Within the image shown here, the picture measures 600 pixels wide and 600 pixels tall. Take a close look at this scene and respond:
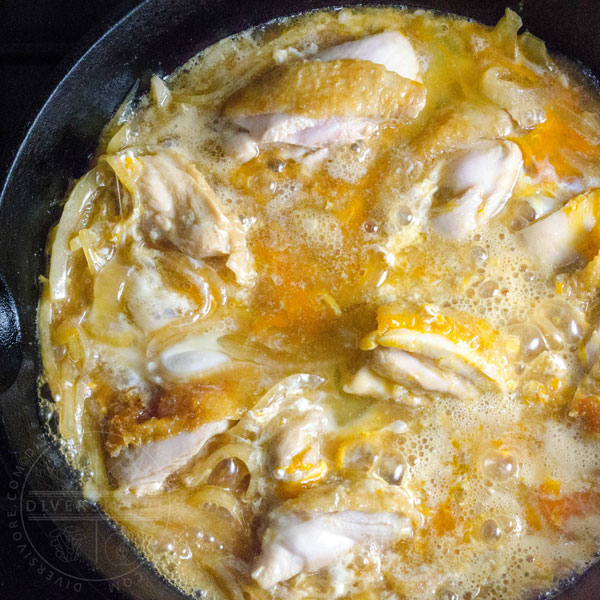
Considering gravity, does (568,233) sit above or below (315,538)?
above

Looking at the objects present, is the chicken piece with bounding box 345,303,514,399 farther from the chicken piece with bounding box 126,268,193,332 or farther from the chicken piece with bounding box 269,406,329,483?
the chicken piece with bounding box 126,268,193,332

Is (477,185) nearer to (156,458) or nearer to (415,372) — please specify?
(415,372)

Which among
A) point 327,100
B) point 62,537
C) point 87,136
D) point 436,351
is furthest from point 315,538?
point 87,136

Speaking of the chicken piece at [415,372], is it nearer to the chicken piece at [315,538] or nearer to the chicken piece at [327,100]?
the chicken piece at [315,538]

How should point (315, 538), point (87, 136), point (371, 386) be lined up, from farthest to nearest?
point (87, 136) → point (371, 386) → point (315, 538)

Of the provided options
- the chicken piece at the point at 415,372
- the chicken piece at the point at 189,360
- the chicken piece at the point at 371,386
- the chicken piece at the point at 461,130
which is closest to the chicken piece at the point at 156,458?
the chicken piece at the point at 189,360

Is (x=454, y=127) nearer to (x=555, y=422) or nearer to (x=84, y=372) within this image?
(x=555, y=422)
